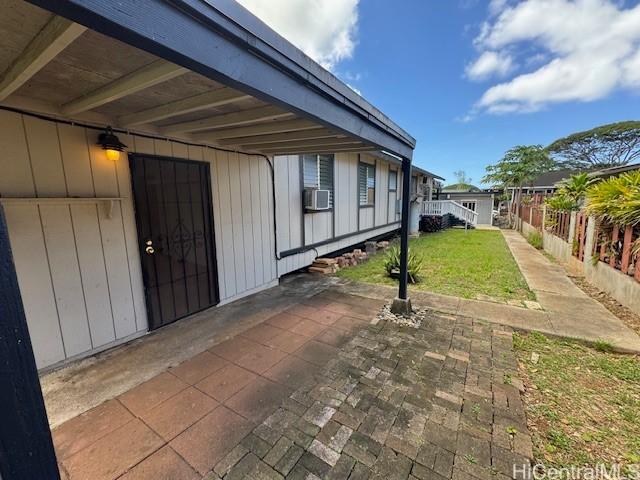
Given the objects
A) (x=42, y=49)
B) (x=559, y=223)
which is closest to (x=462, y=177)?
(x=559, y=223)

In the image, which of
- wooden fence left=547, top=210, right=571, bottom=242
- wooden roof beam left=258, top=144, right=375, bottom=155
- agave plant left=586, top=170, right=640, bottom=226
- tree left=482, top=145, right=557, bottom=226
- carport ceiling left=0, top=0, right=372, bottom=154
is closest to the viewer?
carport ceiling left=0, top=0, right=372, bottom=154

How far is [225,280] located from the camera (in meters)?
4.08

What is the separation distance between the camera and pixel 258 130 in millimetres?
2918

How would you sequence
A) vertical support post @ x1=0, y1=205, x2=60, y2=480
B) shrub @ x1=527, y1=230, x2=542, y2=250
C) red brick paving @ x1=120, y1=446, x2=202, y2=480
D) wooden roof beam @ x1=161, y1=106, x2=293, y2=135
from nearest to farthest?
vertical support post @ x1=0, y1=205, x2=60, y2=480 < red brick paving @ x1=120, y1=446, x2=202, y2=480 < wooden roof beam @ x1=161, y1=106, x2=293, y2=135 < shrub @ x1=527, y1=230, x2=542, y2=250

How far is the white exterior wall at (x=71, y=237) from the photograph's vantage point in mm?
2240

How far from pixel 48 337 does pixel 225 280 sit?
1.97 metres

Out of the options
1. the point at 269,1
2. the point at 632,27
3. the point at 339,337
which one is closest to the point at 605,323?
the point at 339,337

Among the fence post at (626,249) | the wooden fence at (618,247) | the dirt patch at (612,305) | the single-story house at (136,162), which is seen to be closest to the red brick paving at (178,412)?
the single-story house at (136,162)

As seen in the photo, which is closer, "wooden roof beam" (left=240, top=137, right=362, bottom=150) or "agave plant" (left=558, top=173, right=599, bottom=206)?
"wooden roof beam" (left=240, top=137, right=362, bottom=150)

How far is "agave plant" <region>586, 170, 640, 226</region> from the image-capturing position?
12.4ft

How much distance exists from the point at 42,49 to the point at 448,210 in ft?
55.4

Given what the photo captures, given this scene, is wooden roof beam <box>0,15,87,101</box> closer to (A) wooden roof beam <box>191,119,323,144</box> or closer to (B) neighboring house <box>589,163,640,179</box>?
(A) wooden roof beam <box>191,119,323,144</box>

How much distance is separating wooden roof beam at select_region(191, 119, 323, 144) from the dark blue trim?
0.67 meters

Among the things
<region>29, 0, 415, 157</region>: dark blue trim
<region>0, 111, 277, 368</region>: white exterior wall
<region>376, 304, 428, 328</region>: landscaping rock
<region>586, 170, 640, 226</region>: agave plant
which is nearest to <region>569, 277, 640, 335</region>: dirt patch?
<region>586, 170, 640, 226</region>: agave plant
